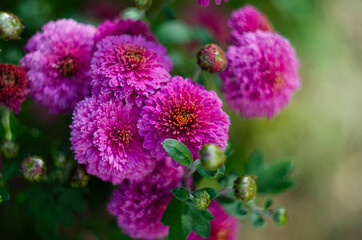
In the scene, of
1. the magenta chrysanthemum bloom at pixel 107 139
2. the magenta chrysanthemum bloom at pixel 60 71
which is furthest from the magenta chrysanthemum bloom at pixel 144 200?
the magenta chrysanthemum bloom at pixel 60 71

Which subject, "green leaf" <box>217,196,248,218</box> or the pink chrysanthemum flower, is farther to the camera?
"green leaf" <box>217,196,248,218</box>

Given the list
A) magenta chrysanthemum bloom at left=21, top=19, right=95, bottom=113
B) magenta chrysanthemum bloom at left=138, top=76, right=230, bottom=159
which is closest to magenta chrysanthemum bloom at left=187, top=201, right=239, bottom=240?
magenta chrysanthemum bloom at left=138, top=76, right=230, bottom=159

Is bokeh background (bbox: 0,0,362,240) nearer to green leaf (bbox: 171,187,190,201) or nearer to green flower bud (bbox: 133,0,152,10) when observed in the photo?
green flower bud (bbox: 133,0,152,10)

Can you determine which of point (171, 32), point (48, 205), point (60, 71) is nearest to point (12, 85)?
point (60, 71)

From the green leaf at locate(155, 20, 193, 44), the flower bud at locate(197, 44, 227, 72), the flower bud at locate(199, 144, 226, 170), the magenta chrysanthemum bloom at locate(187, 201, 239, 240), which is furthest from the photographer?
the green leaf at locate(155, 20, 193, 44)

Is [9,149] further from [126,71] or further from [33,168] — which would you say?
[126,71]

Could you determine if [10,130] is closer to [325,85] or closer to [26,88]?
[26,88]

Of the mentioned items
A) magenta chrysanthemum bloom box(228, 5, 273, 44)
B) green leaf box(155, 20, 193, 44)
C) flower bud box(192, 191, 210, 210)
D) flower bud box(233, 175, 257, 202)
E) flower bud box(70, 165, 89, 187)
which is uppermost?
green leaf box(155, 20, 193, 44)
